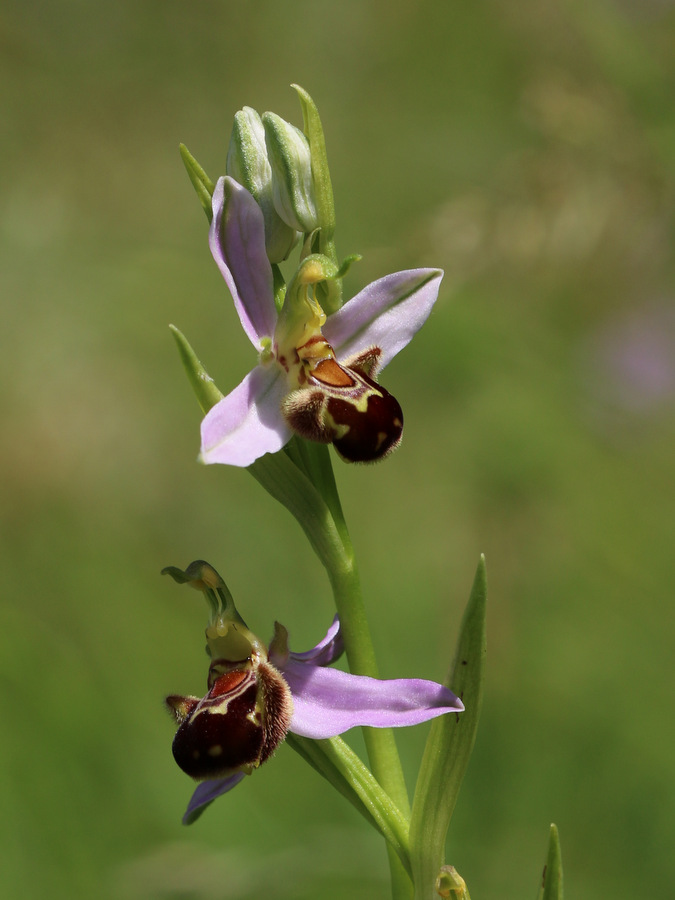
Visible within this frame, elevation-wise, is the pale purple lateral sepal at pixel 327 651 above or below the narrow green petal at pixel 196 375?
below

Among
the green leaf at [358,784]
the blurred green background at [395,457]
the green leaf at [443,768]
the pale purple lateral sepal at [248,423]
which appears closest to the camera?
the pale purple lateral sepal at [248,423]

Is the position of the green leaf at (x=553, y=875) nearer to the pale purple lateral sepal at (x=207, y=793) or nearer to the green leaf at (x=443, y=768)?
the green leaf at (x=443, y=768)

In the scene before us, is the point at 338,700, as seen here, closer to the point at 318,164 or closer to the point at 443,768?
the point at 443,768

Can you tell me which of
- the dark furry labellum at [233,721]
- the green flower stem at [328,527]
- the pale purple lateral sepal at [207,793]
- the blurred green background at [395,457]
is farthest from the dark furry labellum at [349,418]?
the blurred green background at [395,457]

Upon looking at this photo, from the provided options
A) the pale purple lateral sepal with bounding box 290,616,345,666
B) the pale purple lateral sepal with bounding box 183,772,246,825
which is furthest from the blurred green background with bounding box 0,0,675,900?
the pale purple lateral sepal with bounding box 290,616,345,666

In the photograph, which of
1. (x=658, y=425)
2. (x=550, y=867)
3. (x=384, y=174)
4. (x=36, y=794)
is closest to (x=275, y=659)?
(x=550, y=867)

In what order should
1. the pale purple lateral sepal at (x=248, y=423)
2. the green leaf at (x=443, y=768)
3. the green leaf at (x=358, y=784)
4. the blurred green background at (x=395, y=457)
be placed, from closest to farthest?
the pale purple lateral sepal at (x=248, y=423), the green leaf at (x=443, y=768), the green leaf at (x=358, y=784), the blurred green background at (x=395, y=457)

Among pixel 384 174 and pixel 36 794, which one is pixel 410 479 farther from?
pixel 36 794
